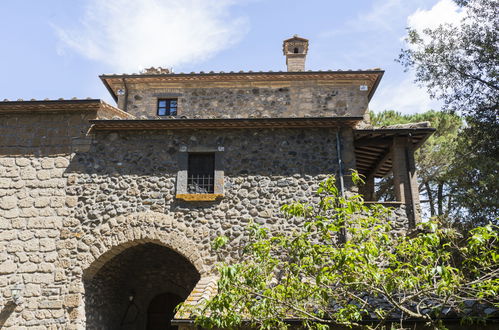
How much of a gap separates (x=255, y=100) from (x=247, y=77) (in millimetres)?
756

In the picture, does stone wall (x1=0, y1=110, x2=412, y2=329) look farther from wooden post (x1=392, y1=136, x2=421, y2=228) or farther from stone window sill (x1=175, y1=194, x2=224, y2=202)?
wooden post (x1=392, y1=136, x2=421, y2=228)

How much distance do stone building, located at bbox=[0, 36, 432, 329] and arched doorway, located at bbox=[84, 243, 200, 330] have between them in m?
0.20

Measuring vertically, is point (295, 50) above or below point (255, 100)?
above

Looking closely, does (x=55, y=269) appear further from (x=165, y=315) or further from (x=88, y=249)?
(x=165, y=315)

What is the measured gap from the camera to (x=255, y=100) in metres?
13.7

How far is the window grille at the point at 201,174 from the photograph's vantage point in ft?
31.7

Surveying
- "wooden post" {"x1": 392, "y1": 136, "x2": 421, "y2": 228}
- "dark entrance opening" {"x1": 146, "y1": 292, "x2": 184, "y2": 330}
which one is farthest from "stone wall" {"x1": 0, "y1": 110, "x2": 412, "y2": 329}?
"dark entrance opening" {"x1": 146, "y1": 292, "x2": 184, "y2": 330}

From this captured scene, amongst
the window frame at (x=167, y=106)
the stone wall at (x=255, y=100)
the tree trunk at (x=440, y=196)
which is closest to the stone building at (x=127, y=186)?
the stone wall at (x=255, y=100)

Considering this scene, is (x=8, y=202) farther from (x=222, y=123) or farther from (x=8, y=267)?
(x=222, y=123)

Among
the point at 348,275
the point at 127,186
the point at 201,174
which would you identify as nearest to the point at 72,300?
the point at 127,186

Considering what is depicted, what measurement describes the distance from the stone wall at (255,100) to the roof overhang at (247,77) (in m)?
0.23

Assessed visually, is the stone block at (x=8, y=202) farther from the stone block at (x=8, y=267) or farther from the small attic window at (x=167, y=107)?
the small attic window at (x=167, y=107)

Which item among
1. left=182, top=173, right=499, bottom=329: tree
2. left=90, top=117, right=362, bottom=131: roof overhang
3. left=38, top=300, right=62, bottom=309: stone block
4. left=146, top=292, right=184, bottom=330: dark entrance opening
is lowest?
left=146, top=292, right=184, bottom=330: dark entrance opening

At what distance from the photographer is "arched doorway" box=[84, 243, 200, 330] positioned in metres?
10.9
